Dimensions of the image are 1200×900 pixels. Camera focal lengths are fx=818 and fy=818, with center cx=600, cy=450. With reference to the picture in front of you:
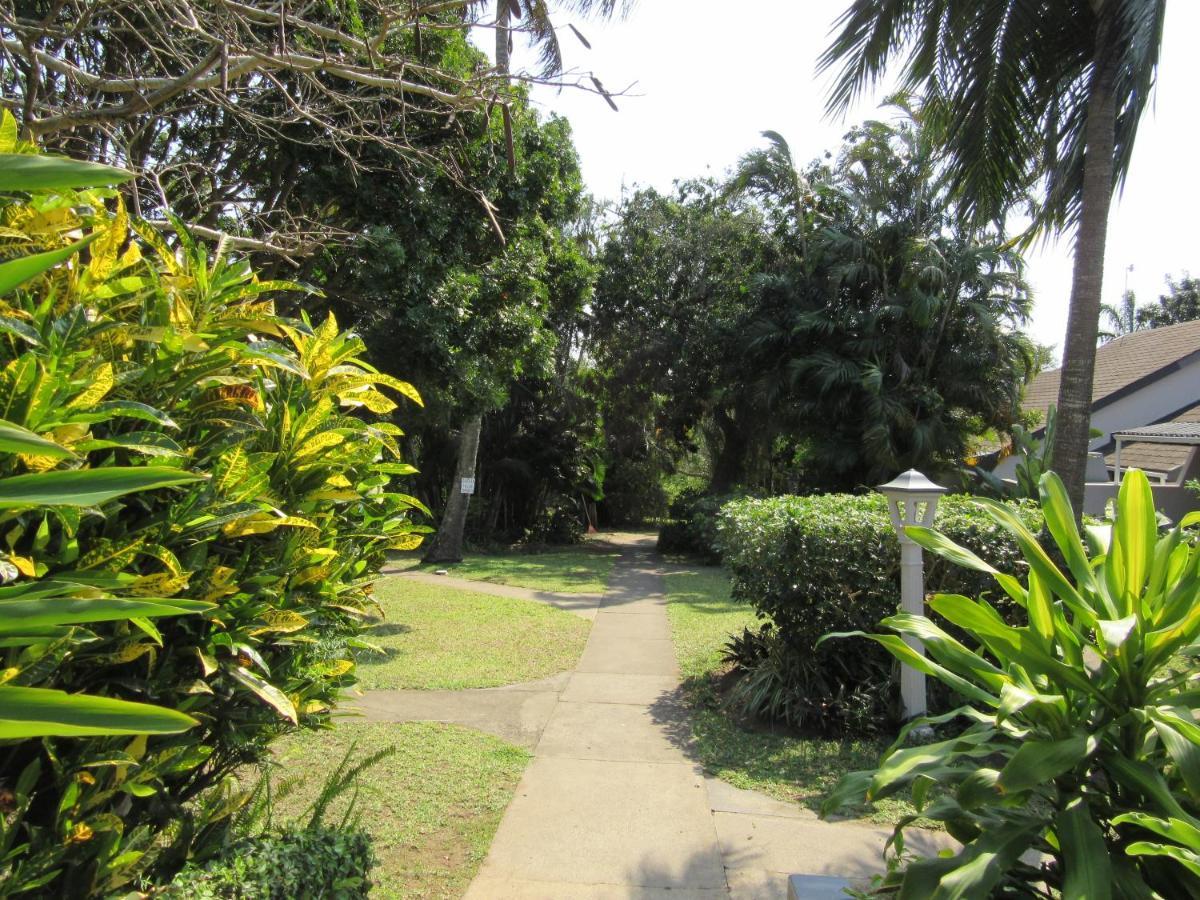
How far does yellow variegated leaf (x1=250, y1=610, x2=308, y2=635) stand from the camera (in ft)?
8.36

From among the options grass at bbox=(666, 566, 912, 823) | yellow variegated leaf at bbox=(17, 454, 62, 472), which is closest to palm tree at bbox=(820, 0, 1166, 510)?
grass at bbox=(666, 566, 912, 823)

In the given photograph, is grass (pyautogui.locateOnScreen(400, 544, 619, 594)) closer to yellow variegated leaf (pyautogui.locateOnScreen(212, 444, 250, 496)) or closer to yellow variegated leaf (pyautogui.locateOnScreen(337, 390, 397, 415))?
yellow variegated leaf (pyautogui.locateOnScreen(337, 390, 397, 415))

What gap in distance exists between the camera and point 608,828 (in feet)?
14.4

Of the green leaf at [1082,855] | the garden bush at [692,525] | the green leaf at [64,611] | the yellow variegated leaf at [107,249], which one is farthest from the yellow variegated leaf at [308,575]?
the garden bush at [692,525]

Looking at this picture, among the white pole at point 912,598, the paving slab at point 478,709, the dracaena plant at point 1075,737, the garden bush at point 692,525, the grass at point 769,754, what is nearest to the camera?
the dracaena plant at point 1075,737

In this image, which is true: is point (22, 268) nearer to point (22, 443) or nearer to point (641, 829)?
point (22, 443)

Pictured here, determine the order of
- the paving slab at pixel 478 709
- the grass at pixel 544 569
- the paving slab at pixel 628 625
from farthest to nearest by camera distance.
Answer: the grass at pixel 544 569
the paving slab at pixel 628 625
the paving slab at pixel 478 709

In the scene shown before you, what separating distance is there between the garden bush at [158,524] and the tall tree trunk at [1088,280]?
7.05m

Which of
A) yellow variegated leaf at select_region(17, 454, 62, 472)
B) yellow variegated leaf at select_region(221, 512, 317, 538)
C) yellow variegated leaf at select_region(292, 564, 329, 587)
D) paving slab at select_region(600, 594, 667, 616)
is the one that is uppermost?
yellow variegated leaf at select_region(17, 454, 62, 472)

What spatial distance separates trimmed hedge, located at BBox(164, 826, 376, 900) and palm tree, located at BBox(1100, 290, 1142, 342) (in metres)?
48.7

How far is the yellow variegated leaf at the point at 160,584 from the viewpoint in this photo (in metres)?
2.17

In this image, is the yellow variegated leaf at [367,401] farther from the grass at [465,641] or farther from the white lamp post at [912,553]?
the white lamp post at [912,553]

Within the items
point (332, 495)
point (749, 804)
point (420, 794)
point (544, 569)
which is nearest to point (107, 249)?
point (332, 495)

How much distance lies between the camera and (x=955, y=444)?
17.1 m
